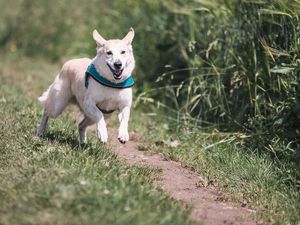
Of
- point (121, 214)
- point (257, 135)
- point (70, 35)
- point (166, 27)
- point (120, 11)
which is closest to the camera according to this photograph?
point (121, 214)

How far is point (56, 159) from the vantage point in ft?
18.1

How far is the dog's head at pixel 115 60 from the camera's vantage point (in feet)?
20.2

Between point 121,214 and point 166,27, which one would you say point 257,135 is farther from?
point 166,27

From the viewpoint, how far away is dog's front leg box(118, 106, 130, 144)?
6082 mm

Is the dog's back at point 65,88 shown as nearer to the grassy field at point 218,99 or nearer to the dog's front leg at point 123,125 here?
the grassy field at point 218,99

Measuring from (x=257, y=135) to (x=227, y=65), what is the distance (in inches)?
54.3

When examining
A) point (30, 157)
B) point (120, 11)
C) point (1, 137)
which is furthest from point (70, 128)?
point (120, 11)

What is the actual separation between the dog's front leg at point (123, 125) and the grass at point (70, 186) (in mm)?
183

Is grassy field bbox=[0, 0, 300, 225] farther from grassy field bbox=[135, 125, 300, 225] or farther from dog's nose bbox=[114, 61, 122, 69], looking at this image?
dog's nose bbox=[114, 61, 122, 69]

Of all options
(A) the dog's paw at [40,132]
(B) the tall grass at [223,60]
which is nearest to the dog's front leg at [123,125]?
(A) the dog's paw at [40,132]

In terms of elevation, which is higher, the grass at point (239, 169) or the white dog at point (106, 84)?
the white dog at point (106, 84)

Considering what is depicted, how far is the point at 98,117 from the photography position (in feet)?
20.5

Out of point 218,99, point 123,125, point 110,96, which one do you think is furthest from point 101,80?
point 218,99

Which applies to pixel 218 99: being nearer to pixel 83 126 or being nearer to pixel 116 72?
pixel 83 126
